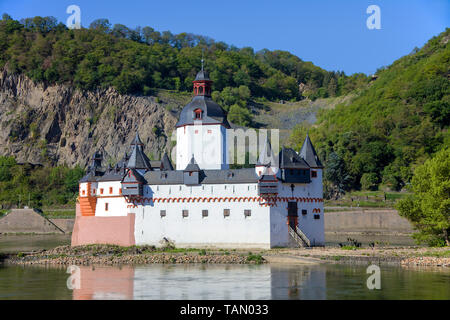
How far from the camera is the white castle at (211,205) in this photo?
61406 millimetres

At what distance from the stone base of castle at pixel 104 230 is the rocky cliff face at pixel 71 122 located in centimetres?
8852

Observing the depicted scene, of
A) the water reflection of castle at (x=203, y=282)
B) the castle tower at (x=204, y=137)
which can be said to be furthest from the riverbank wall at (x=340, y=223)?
the water reflection of castle at (x=203, y=282)

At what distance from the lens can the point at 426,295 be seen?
1470 inches

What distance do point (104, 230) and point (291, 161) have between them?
63.4ft

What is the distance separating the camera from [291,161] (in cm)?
6278

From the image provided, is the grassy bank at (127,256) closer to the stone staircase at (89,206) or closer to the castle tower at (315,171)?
the stone staircase at (89,206)

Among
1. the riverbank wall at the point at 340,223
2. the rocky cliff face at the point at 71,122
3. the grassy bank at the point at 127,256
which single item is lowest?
the grassy bank at the point at 127,256

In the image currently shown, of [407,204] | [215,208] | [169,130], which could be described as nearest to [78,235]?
[215,208]

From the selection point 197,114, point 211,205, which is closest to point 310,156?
point 211,205

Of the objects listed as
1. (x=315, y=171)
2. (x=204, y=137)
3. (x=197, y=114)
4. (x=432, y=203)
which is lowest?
(x=432, y=203)

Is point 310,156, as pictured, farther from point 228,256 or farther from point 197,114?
point 228,256

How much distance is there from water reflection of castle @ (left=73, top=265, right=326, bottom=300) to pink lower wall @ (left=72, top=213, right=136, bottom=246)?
10941 millimetres

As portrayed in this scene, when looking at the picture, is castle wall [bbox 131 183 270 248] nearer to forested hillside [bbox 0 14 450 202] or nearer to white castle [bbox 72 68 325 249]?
white castle [bbox 72 68 325 249]

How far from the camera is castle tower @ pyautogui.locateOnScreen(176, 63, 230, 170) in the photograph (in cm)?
7012
